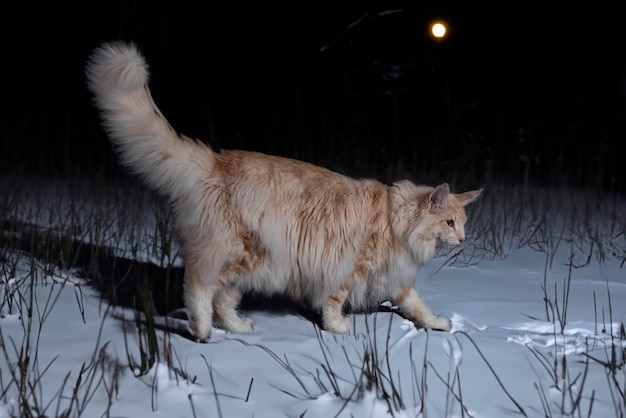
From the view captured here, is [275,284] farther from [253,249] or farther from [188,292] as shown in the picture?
[188,292]

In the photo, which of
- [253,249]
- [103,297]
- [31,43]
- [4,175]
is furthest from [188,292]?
[31,43]

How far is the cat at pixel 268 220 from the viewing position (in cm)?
261

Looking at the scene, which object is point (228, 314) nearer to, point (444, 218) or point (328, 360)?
point (328, 360)

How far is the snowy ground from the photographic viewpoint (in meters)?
2.00

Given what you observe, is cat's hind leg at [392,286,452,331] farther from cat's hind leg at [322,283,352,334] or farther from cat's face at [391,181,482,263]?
cat's hind leg at [322,283,352,334]

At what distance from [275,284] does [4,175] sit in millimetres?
3992

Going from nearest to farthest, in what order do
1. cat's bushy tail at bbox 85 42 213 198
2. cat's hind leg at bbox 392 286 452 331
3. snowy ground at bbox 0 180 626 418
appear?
snowy ground at bbox 0 180 626 418 → cat's bushy tail at bbox 85 42 213 198 → cat's hind leg at bbox 392 286 452 331

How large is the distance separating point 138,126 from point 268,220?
2.17ft

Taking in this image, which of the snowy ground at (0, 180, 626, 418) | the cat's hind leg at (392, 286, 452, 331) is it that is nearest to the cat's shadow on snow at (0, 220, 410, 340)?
the snowy ground at (0, 180, 626, 418)

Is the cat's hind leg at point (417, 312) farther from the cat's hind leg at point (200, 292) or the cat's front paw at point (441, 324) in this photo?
the cat's hind leg at point (200, 292)

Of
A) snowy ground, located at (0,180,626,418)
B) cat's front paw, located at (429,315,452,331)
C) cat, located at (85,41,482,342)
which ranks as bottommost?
snowy ground, located at (0,180,626,418)

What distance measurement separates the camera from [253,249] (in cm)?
273

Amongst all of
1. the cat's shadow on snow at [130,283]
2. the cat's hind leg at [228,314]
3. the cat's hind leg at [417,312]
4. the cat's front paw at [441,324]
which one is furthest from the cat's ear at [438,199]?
the cat's hind leg at [228,314]

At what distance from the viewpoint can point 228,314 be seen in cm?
280
